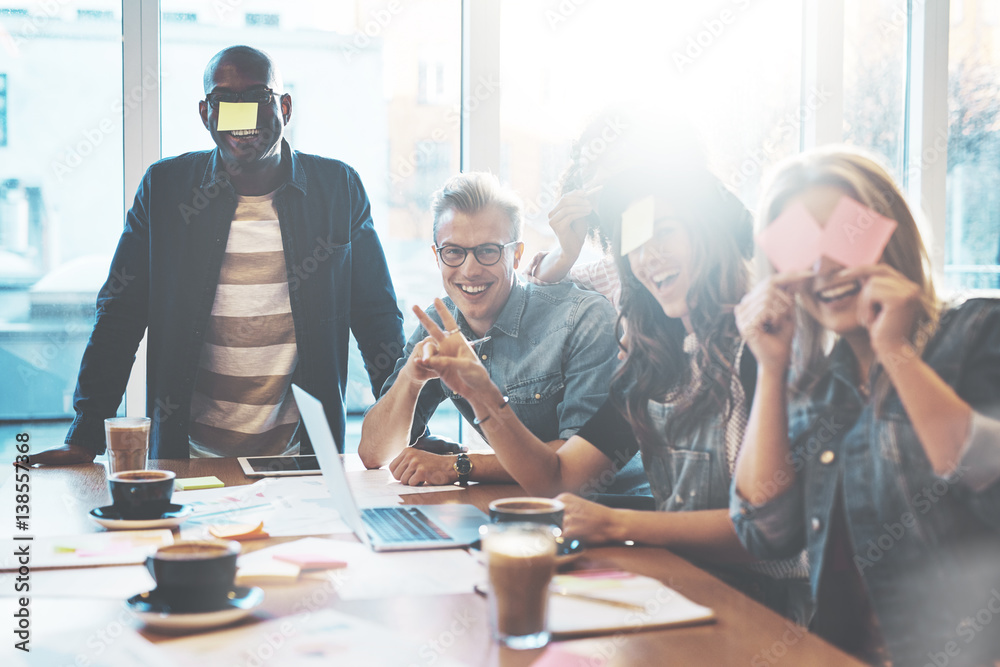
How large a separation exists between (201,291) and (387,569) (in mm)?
1504

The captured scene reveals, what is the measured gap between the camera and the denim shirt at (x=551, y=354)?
1.85 meters

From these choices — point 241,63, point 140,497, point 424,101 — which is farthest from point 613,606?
point 424,101

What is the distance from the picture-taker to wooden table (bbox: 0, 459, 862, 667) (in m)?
0.84

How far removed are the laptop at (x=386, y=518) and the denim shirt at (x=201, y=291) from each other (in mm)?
993

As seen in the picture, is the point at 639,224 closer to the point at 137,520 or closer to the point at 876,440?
the point at 876,440

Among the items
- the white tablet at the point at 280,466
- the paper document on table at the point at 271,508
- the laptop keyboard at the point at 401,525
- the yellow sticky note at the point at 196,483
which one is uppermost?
the laptop keyboard at the point at 401,525

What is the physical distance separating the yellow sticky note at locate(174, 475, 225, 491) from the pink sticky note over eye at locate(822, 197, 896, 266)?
4.04 feet

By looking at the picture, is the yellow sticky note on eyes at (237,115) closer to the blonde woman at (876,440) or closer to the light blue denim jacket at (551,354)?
the light blue denim jacket at (551,354)

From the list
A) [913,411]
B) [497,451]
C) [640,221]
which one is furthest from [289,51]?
[913,411]

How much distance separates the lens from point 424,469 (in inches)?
67.9

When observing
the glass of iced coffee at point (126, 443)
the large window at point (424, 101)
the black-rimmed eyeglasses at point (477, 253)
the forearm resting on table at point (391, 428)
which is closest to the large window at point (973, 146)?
the large window at point (424, 101)

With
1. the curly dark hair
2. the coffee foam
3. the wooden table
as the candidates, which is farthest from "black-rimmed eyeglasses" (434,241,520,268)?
the coffee foam

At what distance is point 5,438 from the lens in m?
3.07

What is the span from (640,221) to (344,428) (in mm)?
1528
